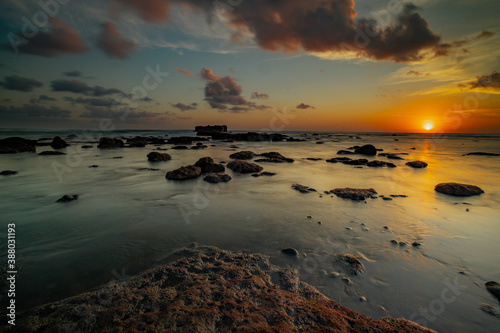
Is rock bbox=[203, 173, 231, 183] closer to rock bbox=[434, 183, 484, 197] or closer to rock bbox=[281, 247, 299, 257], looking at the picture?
rock bbox=[281, 247, 299, 257]

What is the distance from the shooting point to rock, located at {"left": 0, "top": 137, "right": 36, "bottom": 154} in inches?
764

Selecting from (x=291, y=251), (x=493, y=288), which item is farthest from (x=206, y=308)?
(x=493, y=288)

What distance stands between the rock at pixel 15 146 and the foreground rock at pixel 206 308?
27.0m

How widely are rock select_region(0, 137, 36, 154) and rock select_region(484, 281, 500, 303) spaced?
3105 cm

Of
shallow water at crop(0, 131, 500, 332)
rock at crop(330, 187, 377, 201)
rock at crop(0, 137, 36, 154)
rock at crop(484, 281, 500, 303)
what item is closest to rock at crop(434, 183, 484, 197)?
shallow water at crop(0, 131, 500, 332)

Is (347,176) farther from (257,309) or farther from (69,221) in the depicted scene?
(69,221)

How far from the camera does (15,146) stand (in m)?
20.2

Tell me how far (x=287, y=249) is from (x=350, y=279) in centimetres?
103

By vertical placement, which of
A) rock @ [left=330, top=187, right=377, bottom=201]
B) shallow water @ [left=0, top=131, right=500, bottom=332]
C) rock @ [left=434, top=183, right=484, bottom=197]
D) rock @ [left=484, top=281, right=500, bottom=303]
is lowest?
shallow water @ [left=0, top=131, right=500, bottom=332]

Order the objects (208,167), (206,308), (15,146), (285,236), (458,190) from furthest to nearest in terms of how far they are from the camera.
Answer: (15,146)
(208,167)
(458,190)
(285,236)
(206,308)

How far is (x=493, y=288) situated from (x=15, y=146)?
32110 millimetres

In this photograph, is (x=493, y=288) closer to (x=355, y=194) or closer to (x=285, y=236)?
(x=285, y=236)

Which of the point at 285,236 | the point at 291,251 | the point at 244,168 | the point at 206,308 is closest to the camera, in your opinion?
the point at 206,308

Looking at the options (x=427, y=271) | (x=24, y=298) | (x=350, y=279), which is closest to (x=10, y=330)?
(x=24, y=298)
